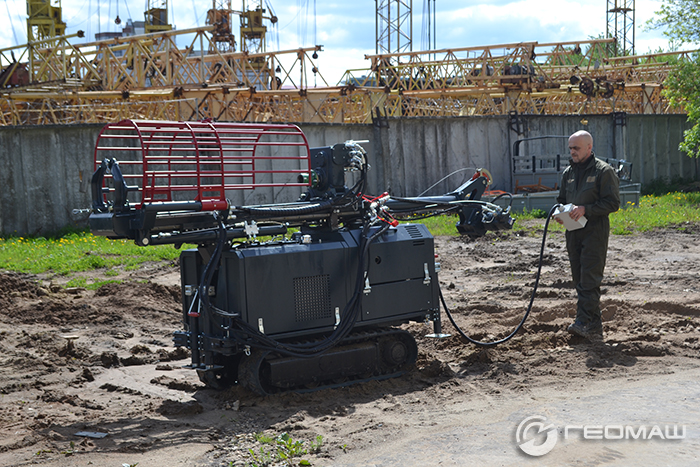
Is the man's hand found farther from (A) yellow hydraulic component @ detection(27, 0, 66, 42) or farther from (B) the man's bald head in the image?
(A) yellow hydraulic component @ detection(27, 0, 66, 42)

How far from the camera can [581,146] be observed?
8.16 metres

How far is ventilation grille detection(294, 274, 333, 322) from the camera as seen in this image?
6789mm

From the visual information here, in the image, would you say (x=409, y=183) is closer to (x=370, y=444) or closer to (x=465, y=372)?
(x=465, y=372)

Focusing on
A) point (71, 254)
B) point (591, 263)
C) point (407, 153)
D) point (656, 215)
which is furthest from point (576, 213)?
point (407, 153)

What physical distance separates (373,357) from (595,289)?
9.23 feet

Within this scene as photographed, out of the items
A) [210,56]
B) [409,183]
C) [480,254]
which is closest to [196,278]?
[480,254]

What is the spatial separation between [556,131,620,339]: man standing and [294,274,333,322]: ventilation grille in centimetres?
292

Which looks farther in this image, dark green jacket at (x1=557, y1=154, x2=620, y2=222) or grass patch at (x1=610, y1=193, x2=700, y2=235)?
grass patch at (x1=610, y1=193, x2=700, y2=235)

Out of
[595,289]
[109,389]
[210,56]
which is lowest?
[109,389]

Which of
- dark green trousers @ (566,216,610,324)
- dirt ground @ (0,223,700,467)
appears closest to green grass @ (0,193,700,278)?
dirt ground @ (0,223,700,467)

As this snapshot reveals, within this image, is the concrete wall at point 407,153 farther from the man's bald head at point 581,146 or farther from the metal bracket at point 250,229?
the metal bracket at point 250,229

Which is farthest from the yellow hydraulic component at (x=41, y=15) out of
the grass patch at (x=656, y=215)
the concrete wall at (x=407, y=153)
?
the grass patch at (x=656, y=215)

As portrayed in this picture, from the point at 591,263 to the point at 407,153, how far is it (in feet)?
50.4

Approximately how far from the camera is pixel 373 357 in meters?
7.23
